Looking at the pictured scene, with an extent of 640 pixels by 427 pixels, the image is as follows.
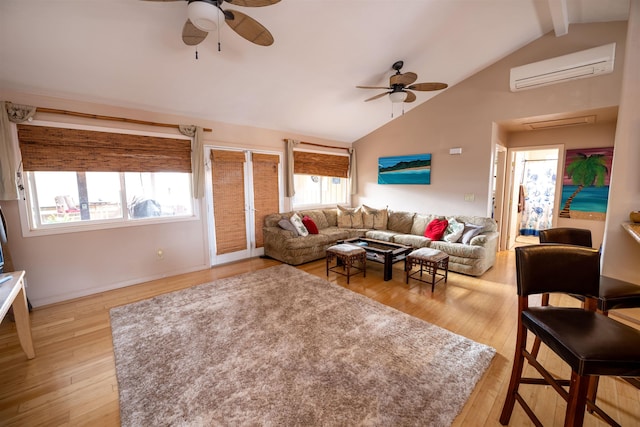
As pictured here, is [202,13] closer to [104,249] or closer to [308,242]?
[104,249]

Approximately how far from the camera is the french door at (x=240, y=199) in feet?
14.6

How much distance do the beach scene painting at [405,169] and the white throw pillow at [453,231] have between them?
3.79 ft

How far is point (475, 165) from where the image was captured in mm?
4590

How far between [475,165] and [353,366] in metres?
4.13

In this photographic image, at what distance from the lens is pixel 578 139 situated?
14.9 ft

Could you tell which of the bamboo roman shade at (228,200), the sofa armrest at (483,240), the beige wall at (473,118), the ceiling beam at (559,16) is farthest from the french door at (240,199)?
the ceiling beam at (559,16)

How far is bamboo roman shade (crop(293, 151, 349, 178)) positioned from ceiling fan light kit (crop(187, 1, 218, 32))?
11.7 feet

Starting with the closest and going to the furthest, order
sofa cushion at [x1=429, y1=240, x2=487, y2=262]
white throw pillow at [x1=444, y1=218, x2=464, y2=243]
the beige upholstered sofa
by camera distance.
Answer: sofa cushion at [x1=429, y1=240, x2=487, y2=262] < the beige upholstered sofa < white throw pillow at [x1=444, y1=218, x2=464, y2=243]

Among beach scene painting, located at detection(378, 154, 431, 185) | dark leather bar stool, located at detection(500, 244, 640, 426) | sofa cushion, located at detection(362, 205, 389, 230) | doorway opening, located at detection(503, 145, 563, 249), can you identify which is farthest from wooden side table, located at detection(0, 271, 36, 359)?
doorway opening, located at detection(503, 145, 563, 249)

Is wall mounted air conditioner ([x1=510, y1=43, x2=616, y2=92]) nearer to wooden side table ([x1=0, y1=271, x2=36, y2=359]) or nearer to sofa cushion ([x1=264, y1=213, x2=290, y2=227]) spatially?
sofa cushion ([x1=264, y1=213, x2=290, y2=227])

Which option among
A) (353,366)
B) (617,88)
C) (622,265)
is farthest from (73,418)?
(617,88)

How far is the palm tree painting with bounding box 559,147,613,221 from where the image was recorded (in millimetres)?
4348

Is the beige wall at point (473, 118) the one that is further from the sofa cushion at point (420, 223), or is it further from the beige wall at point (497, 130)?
the sofa cushion at point (420, 223)

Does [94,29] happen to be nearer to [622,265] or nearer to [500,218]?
[622,265]
